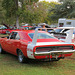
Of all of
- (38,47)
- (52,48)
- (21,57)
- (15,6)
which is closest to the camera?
(38,47)

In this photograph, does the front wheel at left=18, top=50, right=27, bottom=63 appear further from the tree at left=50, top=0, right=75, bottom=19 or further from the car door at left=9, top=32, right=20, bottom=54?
the tree at left=50, top=0, right=75, bottom=19

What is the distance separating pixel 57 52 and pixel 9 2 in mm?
18888

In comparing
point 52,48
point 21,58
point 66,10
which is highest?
point 66,10

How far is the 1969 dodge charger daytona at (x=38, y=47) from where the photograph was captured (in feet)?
19.3

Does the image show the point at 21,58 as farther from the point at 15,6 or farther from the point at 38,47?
the point at 15,6

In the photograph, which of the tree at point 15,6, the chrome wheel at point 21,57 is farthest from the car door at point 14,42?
the tree at point 15,6

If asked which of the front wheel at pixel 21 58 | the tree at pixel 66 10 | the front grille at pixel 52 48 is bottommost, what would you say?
the front wheel at pixel 21 58

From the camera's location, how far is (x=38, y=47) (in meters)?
5.88

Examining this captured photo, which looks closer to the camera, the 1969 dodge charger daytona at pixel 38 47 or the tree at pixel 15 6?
the 1969 dodge charger daytona at pixel 38 47

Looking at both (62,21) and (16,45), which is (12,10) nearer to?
(62,21)

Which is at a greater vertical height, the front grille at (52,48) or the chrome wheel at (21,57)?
the front grille at (52,48)

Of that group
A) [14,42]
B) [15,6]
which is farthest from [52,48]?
[15,6]

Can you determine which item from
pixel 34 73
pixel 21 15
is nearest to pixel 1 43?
pixel 34 73

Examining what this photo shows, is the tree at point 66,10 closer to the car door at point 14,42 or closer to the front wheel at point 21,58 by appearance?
the car door at point 14,42
